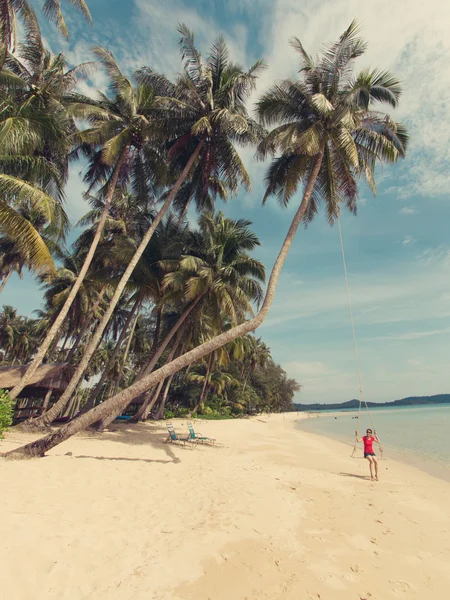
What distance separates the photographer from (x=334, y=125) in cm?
1109

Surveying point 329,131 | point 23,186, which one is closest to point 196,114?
point 329,131

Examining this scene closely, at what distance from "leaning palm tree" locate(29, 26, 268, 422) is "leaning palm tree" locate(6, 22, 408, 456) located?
1.22m

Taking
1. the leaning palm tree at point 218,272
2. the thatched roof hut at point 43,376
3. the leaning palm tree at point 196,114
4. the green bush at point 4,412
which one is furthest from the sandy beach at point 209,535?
the thatched roof hut at point 43,376

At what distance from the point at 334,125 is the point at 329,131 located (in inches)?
11.3

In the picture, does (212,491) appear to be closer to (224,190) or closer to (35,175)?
(35,175)

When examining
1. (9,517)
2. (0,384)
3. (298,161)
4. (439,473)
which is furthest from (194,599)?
(0,384)

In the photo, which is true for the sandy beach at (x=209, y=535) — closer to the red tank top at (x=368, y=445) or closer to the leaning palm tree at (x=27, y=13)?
the red tank top at (x=368, y=445)

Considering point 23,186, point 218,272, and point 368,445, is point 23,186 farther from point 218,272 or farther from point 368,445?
point 368,445

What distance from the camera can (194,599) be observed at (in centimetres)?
304

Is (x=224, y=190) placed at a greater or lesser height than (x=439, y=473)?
greater

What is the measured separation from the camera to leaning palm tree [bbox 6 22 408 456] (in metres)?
10.8

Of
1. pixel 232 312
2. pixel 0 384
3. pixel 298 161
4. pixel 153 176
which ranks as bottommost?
pixel 0 384

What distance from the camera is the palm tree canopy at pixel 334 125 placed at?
1116cm

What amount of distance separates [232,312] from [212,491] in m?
9.32
